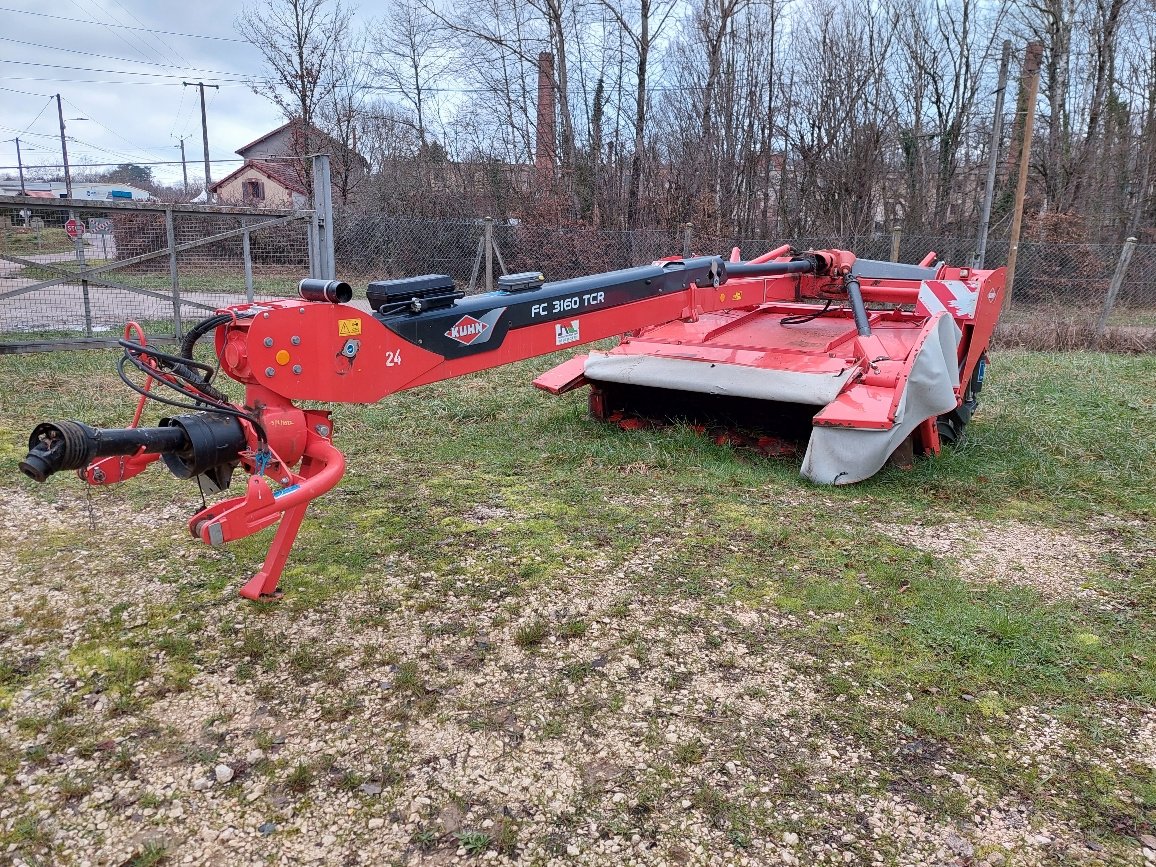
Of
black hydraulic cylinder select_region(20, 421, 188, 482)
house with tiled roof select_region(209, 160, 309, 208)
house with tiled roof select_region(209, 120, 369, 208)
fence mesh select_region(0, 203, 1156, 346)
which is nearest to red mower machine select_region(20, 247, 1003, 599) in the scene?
black hydraulic cylinder select_region(20, 421, 188, 482)

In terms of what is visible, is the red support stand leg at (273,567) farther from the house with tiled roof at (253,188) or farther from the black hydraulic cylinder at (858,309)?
the house with tiled roof at (253,188)

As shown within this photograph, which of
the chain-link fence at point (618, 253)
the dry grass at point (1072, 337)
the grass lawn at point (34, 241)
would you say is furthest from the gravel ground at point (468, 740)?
the chain-link fence at point (618, 253)

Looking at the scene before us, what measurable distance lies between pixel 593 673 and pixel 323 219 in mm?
8268

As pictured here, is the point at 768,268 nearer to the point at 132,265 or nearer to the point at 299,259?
the point at 299,259

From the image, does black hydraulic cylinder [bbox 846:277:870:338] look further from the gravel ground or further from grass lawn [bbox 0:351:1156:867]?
the gravel ground

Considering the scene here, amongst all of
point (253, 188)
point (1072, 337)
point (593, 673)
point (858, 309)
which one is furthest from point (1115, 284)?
point (253, 188)

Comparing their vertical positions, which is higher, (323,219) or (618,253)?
(323,219)

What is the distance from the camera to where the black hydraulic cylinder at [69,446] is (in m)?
2.30

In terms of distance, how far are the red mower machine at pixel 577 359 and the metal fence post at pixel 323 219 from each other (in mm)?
4673

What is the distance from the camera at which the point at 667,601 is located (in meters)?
3.39

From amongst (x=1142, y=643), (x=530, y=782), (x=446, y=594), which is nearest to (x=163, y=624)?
(x=446, y=594)

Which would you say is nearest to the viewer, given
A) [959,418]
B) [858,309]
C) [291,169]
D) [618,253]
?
[858,309]

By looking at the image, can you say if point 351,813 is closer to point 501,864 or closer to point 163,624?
point 501,864

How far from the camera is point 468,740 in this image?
2.49 metres
